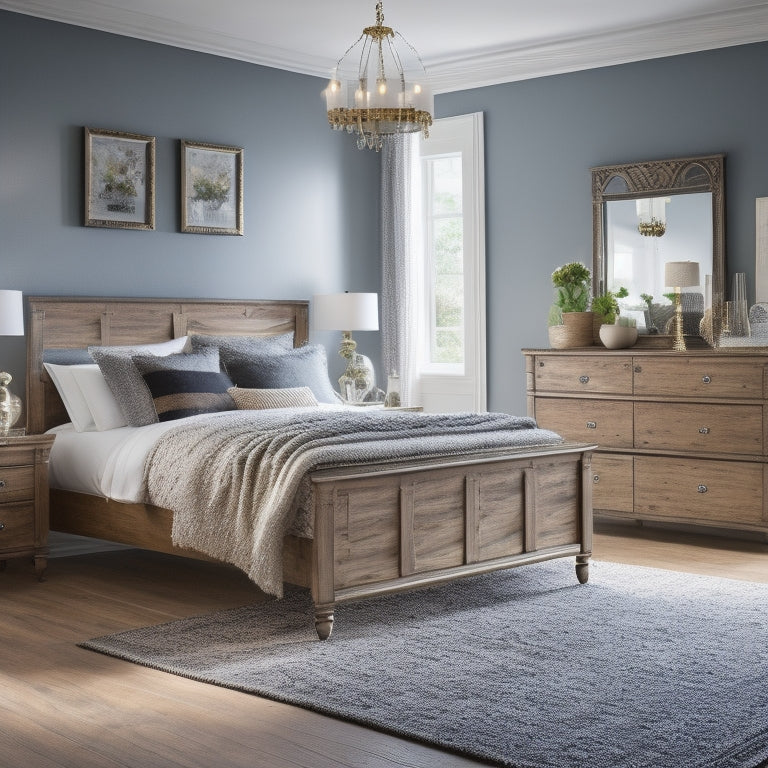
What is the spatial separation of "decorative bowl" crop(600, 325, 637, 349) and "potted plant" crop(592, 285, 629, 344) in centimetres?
14

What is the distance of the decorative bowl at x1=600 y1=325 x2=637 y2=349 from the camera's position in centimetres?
611

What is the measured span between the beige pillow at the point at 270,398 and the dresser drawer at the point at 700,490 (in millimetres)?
1759

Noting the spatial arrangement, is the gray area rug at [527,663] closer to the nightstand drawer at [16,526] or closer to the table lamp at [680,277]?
the nightstand drawer at [16,526]

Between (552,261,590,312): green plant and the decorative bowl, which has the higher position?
(552,261,590,312): green plant

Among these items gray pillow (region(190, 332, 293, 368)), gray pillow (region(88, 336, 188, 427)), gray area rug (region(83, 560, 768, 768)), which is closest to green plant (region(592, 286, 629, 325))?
gray pillow (region(190, 332, 293, 368))

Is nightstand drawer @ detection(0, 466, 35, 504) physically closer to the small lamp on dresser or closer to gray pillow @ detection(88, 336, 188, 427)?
the small lamp on dresser

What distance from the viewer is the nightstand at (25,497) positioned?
477cm

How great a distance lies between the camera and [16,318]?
495 cm

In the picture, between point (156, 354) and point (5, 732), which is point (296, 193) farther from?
point (5, 732)

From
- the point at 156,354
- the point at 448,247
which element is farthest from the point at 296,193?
the point at 156,354

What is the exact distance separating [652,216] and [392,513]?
302cm

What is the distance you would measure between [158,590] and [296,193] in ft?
9.55

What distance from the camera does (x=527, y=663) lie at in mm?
3494

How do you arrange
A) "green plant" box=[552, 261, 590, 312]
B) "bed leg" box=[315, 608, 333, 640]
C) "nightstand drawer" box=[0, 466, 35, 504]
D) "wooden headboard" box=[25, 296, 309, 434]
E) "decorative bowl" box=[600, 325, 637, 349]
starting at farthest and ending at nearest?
"green plant" box=[552, 261, 590, 312] < "decorative bowl" box=[600, 325, 637, 349] < "wooden headboard" box=[25, 296, 309, 434] < "nightstand drawer" box=[0, 466, 35, 504] < "bed leg" box=[315, 608, 333, 640]
